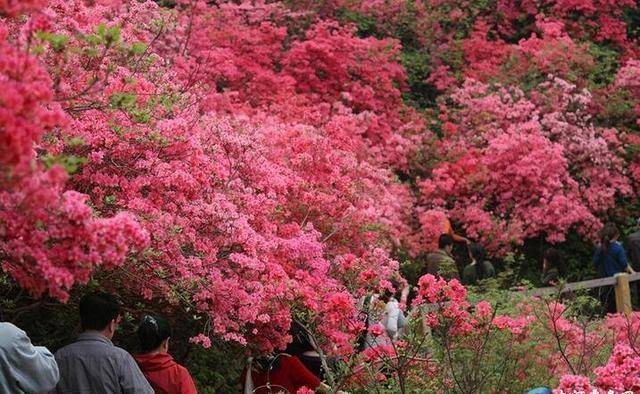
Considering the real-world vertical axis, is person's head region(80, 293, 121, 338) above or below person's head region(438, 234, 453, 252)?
above

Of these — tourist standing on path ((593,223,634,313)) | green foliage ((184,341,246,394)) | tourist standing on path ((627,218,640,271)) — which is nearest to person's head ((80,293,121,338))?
green foliage ((184,341,246,394))

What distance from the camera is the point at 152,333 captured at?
528cm

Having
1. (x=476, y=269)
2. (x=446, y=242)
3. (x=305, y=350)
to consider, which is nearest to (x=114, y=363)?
(x=305, y=350)

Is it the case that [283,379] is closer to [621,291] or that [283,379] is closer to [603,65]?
[621,291]

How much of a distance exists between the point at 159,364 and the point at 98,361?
1.93 feet

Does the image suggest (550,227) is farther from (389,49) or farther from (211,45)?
(211,45)

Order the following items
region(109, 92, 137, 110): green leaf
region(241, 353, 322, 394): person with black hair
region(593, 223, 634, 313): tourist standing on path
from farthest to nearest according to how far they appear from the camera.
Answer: region(593, 223, 634, 313): tourist standing on path, region(241, 353, 322, 394): person with black hair, region(109, 92, 137, 110): green leaf

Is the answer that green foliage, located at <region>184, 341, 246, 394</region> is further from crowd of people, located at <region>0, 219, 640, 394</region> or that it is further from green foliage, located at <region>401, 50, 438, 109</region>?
green foliage, located at <region>401, 50, 438, 109</region>

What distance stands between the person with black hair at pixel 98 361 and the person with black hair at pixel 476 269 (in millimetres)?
8608

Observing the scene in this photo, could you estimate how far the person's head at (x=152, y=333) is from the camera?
527 cm

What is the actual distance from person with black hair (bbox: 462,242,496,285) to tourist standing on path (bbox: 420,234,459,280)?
0.78 m

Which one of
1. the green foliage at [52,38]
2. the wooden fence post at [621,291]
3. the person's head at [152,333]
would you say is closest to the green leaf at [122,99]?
the green foliage at [52,38]

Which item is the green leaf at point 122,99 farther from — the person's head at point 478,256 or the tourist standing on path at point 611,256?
the person's head at point 478,256

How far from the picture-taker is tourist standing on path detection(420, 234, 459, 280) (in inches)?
436
